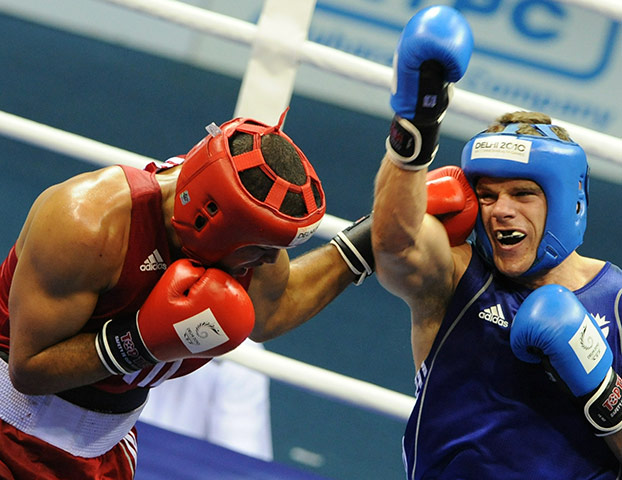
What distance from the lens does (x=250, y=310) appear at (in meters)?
1.65

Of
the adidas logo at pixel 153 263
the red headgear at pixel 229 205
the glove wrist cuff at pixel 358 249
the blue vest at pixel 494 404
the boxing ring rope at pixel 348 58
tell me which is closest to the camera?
the red headgear at pixel 229 205

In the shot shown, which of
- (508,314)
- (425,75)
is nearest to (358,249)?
(508,314)

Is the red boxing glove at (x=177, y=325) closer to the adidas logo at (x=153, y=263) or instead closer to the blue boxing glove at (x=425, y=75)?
Result: the adidas logo at (x=153, y=263)

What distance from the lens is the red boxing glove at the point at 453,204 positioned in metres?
1.87

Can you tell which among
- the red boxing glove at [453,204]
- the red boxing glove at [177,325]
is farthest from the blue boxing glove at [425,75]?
the red boxing glove at [177,325]

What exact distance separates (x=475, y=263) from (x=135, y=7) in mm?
1312

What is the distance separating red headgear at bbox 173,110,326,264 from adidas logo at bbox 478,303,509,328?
0.50 m

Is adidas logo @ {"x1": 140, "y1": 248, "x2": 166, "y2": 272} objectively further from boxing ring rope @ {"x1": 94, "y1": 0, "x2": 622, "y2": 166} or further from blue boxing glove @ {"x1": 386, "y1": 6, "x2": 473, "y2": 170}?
boxing ring rope @ {"x1": 94, "y1": 0, "x2": 622, "y2": 166}

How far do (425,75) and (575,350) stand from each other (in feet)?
2.08

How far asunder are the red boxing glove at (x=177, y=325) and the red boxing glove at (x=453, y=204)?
506 mm

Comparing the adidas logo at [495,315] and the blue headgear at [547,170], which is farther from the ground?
the blue headgear at [547,170]

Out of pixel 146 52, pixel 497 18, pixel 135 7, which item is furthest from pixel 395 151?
pixel 146 52

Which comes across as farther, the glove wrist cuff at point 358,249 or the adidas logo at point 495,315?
the glove wrist cuff at point 358,249

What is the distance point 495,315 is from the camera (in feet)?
6.24
